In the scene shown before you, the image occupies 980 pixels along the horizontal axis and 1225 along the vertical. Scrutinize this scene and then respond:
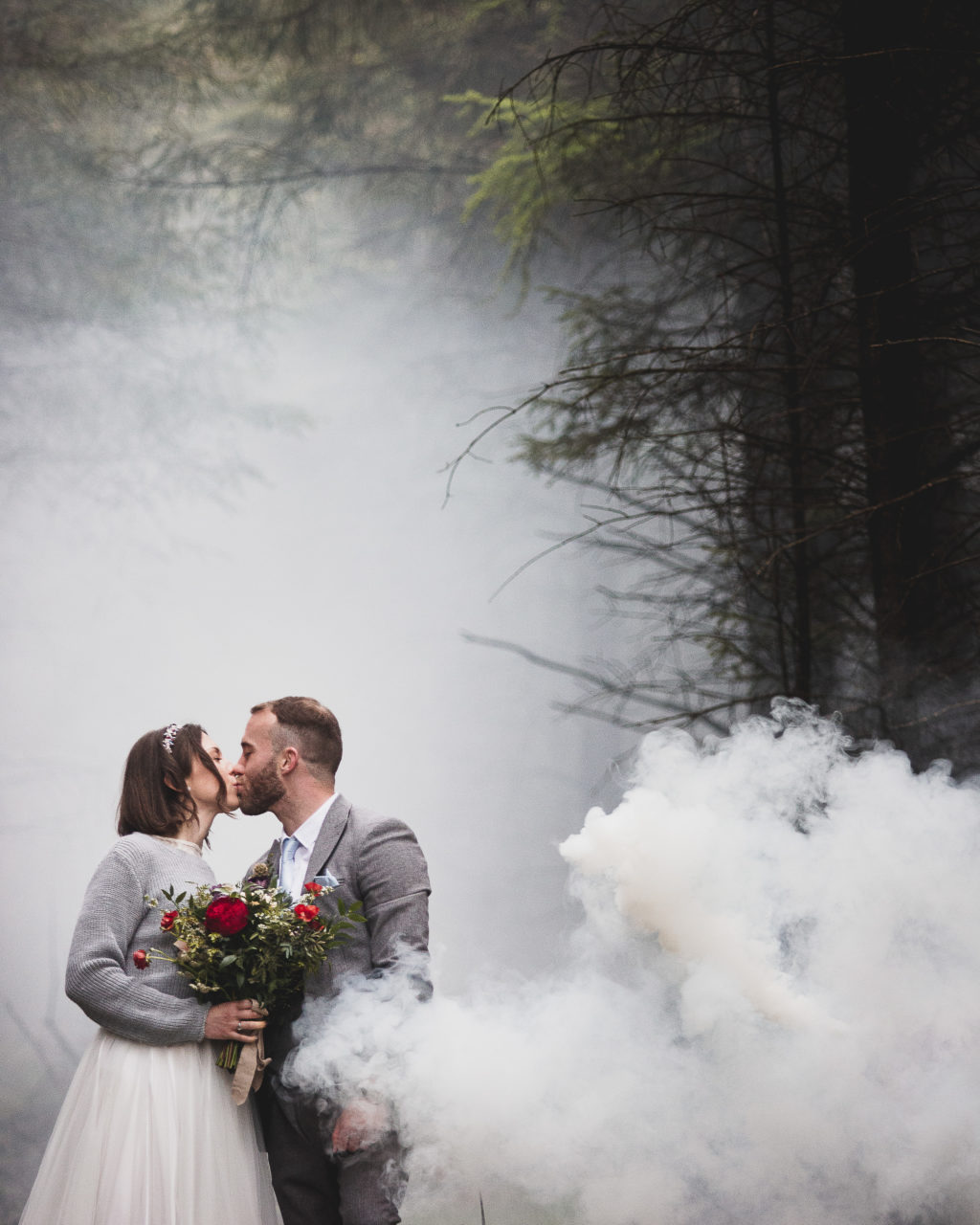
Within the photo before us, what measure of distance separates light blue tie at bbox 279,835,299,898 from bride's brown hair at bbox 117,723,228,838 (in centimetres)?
24

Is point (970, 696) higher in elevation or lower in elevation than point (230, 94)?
lower

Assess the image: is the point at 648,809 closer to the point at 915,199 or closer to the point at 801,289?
the point at 915,199

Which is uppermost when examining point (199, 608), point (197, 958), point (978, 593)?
point (199, 608)

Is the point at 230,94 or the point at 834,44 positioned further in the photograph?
the point at 230,94

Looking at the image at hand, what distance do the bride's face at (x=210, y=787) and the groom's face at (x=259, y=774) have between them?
5cm

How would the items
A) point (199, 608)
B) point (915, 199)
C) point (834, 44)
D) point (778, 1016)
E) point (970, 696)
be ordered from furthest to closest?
point (199, 608) → point (834, 44) → point (970, 696) → point (915, 199) → point (778, 1016)

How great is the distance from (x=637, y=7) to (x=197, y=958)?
12.7 feet

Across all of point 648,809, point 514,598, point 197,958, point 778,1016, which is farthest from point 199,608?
point 778,1016

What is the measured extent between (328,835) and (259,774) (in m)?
0.24

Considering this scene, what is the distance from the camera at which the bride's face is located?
8.00ft

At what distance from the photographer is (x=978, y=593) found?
3127 mm

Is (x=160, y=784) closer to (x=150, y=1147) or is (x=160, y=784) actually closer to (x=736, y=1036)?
(x=150, y=1147)

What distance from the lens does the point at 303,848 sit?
2344 mm

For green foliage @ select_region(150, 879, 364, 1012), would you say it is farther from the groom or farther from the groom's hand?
the groom's hand
